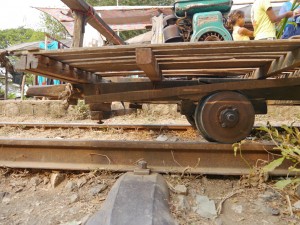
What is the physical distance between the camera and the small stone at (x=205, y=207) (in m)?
1.75

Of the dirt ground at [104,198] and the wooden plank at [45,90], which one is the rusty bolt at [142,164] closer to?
the dirt ground at [104,198]

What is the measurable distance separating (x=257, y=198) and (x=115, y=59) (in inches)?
67.3

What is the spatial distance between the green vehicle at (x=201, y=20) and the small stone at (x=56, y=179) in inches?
160

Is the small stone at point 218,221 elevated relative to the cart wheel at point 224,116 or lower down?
lower down

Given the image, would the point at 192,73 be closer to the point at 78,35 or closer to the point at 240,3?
the point at 78,35

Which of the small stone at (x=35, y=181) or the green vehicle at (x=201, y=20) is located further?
the green vehicle at (x=201, y=20)

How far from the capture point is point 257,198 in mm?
1919

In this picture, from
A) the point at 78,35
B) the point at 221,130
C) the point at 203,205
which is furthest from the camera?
Answer: the point at 78,35

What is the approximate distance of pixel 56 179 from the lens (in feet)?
7.27

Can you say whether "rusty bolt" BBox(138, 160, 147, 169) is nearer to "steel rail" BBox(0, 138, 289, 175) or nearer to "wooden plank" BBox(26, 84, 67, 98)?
"steel rail" BBox(0, 138, 289, 175)

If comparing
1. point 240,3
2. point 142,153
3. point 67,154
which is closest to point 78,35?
point 67,154

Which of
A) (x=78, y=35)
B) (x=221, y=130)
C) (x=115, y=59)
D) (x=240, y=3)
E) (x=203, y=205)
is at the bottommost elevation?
(x=203, y=205)

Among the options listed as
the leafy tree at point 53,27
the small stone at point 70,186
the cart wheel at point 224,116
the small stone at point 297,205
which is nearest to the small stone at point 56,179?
the small stone at point 70,186

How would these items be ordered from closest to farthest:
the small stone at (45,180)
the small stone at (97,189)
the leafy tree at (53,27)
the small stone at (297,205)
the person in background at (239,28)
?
the small stone at (297,205) < the small stone at (97,189) < the small stone at (45,180) < the person in background at (239,28) < the leafy tree at (53,27)
